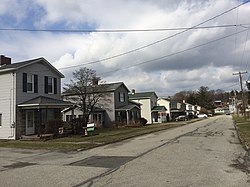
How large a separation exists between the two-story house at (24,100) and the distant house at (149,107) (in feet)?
122

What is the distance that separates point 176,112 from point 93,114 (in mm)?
52182

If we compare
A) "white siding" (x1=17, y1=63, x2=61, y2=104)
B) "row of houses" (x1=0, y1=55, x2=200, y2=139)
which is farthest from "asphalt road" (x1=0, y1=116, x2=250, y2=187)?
"white siding" (x1=17, y1=63, x2=61, y2=104)

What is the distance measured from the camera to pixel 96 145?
20.2 m

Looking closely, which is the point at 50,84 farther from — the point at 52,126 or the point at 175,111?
the point at 175,111

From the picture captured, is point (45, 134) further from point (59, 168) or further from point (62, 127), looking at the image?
point (59, 168)

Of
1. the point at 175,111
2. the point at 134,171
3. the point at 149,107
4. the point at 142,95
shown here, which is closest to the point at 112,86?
the point at 149,107

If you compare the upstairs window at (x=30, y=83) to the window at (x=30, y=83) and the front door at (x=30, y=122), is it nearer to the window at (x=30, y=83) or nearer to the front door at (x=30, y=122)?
the window at (x=30, y=83)

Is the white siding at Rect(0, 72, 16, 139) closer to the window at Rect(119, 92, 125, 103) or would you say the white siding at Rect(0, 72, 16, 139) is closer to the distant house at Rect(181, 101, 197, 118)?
the window at Rect(119, 92, 125, 103)

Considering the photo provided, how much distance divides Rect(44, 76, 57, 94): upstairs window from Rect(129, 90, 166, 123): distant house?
1394 inches

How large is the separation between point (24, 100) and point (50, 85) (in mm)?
4294

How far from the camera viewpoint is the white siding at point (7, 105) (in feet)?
91.0

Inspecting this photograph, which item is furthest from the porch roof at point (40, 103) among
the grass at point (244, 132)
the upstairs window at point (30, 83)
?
the grass at point (244, 132)

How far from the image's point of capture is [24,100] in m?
28.5

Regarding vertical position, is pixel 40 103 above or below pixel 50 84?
below
